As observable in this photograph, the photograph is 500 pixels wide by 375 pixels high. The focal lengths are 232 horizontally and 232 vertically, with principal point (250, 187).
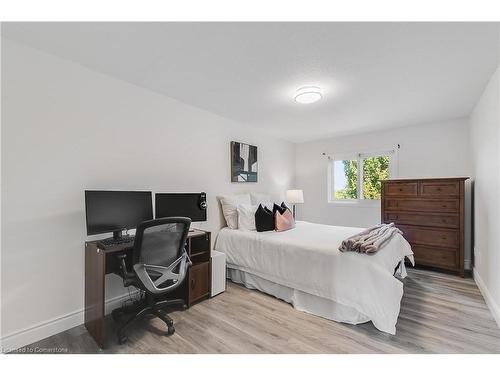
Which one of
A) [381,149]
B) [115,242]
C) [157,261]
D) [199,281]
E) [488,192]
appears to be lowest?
[199,281]

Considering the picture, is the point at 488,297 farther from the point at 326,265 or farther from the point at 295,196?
the point at 295,196

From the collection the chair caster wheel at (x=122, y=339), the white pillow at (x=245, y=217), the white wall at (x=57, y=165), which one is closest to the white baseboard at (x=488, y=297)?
the white pillow at (x=245, y=217)

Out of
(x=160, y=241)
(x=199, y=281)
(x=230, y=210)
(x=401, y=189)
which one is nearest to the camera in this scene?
(x=160, y=241)

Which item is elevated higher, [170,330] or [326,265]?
[326,265]

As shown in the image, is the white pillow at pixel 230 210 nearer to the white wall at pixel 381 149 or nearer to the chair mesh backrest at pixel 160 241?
the chair mesh backrest at pixel 160 241

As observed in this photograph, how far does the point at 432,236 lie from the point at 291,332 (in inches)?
111

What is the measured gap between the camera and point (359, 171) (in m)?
4.61

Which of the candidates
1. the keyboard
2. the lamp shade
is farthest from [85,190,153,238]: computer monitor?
the lamp shade

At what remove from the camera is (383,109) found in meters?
3.18

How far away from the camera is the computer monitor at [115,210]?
6.43ft

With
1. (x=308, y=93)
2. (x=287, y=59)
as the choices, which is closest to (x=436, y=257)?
(x=308, y=93)

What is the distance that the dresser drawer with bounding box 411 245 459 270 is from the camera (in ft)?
10.7
